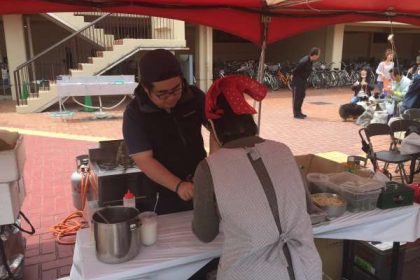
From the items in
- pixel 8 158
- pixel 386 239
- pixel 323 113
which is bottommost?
pixel 323 113

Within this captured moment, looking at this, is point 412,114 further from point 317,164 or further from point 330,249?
point 330,249

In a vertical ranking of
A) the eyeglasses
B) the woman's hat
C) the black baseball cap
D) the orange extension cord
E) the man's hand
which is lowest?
the orange extension cord

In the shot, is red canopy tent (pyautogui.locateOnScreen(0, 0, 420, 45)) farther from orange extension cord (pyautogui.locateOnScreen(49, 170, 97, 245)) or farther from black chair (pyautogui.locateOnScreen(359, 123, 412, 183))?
orange extension cord (pyautogui.locateOnScreen(49, 170, 97, 245))

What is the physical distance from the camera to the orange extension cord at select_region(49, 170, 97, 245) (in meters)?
3.55

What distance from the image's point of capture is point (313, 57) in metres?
8.74

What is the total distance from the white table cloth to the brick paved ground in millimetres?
1552

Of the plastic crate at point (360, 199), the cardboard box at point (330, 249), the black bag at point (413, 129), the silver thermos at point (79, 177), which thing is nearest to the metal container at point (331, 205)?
the plastic crate at point (360, 199)

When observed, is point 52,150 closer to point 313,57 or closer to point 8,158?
point 8,158

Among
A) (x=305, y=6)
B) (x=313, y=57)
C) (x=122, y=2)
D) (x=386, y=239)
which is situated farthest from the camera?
(x=313, y=57)

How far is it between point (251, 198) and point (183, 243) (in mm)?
673

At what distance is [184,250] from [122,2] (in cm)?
213

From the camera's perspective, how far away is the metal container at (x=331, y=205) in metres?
2.15

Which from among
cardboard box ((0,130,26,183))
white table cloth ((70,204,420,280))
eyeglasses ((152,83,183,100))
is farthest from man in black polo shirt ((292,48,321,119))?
cardboard box ((0,130,26,183))

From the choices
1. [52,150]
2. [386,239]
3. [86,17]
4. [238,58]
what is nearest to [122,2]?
[386,239]
